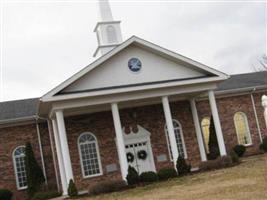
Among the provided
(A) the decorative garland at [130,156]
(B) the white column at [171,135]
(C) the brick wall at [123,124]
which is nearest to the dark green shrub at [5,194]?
(C) the brick wall at [123,124]

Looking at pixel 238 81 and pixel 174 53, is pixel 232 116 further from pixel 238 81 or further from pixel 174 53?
pixel 174 53

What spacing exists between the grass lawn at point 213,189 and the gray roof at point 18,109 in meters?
9.57

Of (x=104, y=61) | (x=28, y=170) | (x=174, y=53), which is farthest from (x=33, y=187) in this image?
(x=174, y=53)

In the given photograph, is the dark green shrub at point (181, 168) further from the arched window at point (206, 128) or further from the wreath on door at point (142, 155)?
the arched window at point (206, 128)

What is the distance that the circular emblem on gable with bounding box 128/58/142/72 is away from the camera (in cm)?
2505

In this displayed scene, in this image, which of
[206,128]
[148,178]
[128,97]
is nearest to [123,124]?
[128,97]

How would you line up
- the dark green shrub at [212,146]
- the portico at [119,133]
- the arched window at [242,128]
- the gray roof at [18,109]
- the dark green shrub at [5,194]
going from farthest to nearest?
the arched window at [242,128] < the dark green shrub at [212,146] < the gray roof at [18,109] < the dark green shrub at [5,194] < the portico at [119,133]

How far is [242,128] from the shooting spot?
107 feet

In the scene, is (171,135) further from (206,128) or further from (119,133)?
(206,128)

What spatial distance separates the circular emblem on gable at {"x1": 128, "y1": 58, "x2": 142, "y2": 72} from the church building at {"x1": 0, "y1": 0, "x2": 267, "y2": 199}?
53 millimetres

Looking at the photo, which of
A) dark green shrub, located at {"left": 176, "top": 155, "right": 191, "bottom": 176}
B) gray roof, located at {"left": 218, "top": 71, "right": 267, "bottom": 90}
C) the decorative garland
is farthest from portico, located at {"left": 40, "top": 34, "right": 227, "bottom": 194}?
gray roof, located at {"left": 218, "top": 71, "right": 267, "bottom": 90}

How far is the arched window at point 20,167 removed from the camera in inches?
1090

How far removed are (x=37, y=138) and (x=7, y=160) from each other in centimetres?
215

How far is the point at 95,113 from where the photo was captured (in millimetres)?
27828
